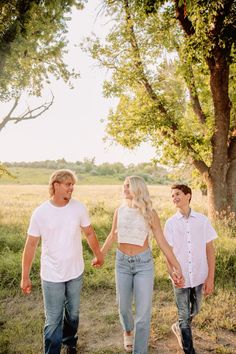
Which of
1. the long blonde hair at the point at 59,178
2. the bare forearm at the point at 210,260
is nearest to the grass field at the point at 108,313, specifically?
the bare forearm at the point at 210,260

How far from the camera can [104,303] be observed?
7.27m

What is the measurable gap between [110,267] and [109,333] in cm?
335

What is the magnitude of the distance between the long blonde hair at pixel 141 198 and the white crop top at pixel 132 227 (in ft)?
0.26

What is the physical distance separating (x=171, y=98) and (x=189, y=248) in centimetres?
1007

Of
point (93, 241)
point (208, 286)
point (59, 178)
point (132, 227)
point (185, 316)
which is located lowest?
point (185, 316)

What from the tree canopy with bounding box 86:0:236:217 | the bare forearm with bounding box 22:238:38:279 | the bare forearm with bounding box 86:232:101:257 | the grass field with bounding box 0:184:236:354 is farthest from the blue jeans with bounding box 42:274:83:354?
the tree canopy with bounding box 86:0:236:217

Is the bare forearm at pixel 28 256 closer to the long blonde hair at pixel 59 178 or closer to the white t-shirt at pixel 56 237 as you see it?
the white t-shirt at pixel 56 237

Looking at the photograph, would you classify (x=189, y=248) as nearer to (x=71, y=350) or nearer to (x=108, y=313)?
(x=71, y=350)

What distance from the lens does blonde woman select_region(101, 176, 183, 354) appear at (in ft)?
14.6

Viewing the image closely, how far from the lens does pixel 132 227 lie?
15.4ft

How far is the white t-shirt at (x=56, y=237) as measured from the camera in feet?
14.6

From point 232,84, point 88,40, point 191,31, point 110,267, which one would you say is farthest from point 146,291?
point 88,40

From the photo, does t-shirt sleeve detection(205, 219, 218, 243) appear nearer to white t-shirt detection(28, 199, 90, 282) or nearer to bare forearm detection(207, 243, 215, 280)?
bare forearm detection(207, 243, 215, 280)

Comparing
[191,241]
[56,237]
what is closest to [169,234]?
[191,241]
